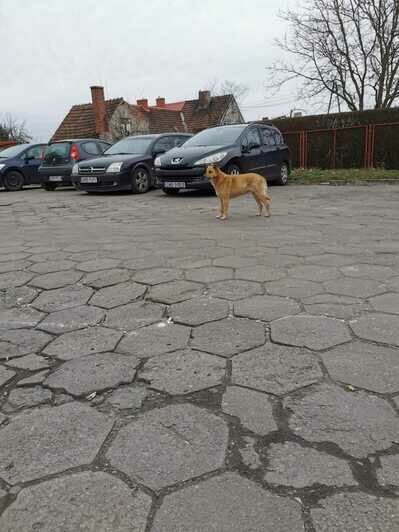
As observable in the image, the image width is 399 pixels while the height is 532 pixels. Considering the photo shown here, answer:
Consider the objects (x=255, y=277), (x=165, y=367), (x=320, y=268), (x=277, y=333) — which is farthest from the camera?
(x=320, y=268)

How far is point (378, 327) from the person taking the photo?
2682 millimetres

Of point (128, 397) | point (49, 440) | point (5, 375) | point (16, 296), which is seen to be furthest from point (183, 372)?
point (16, 296)

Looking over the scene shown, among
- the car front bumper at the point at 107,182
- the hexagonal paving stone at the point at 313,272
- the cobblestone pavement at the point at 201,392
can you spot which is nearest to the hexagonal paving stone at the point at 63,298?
the cobblestone pavement at the point at 201,392

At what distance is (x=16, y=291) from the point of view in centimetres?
364

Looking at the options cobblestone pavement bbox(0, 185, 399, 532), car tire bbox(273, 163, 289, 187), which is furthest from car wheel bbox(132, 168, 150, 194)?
cobblestone pavement bbox(0, 185, 399, 532)

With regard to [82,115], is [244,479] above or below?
below

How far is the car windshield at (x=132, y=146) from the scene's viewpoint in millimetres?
11277

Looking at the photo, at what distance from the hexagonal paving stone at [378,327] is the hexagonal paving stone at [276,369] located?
47cm

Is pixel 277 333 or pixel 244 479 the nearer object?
pixel 244 479

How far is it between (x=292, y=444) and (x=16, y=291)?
9.13ft

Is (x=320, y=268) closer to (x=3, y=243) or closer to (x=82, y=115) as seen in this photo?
(x=3, y=243)

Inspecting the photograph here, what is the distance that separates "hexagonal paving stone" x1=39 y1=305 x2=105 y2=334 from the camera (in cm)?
288

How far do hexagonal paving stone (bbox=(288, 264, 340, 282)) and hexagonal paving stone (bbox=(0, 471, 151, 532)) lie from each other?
2.61 metres

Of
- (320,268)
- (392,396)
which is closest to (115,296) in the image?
(320,268)
